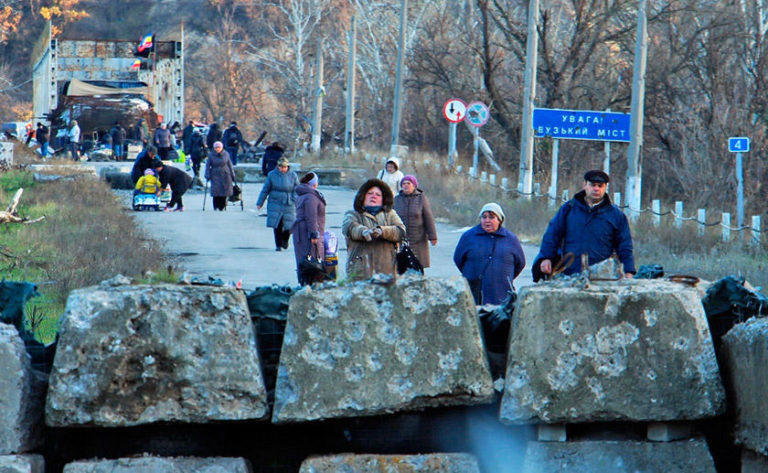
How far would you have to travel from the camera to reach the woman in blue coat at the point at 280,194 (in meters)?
16.4

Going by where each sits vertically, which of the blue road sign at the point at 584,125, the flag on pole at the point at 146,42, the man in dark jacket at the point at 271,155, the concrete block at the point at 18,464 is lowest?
the concrete block at the point at 18,464

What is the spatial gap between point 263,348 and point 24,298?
1.11 meters

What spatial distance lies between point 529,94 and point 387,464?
20780 millimetres

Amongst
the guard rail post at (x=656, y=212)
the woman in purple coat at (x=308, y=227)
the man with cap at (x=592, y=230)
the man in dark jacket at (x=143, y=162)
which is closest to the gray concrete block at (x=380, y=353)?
the man with cap at (x=592, y=230)

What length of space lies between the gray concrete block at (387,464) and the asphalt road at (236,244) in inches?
322

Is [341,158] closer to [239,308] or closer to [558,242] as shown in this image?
[558,242]

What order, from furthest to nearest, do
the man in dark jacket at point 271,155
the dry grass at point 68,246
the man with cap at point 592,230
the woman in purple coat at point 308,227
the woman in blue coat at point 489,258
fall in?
the man in dark jacket at point 271,155, the woman in purple coat at point 308,227, the dry grass at point 68,246, the woman in blue coat at point 489,258, the man with cap at point 592,230

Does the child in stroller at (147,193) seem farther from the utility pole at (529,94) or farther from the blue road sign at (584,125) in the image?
the blue road sign at (584,125)

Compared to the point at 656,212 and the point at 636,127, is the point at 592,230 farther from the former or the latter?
the point at 636,127

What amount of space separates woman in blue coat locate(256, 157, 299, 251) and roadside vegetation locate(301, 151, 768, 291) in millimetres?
4768

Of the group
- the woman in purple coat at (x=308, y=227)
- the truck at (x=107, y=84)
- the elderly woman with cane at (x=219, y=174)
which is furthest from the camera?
the truck at (x=107, y=84)

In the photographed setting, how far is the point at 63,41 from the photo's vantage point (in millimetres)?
41812

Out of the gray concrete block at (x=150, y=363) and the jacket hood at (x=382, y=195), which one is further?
the jacket hood at (x=382, y=195)

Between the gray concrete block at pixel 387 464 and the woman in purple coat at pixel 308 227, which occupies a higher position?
the woman in purple coat at pixel 308 227
